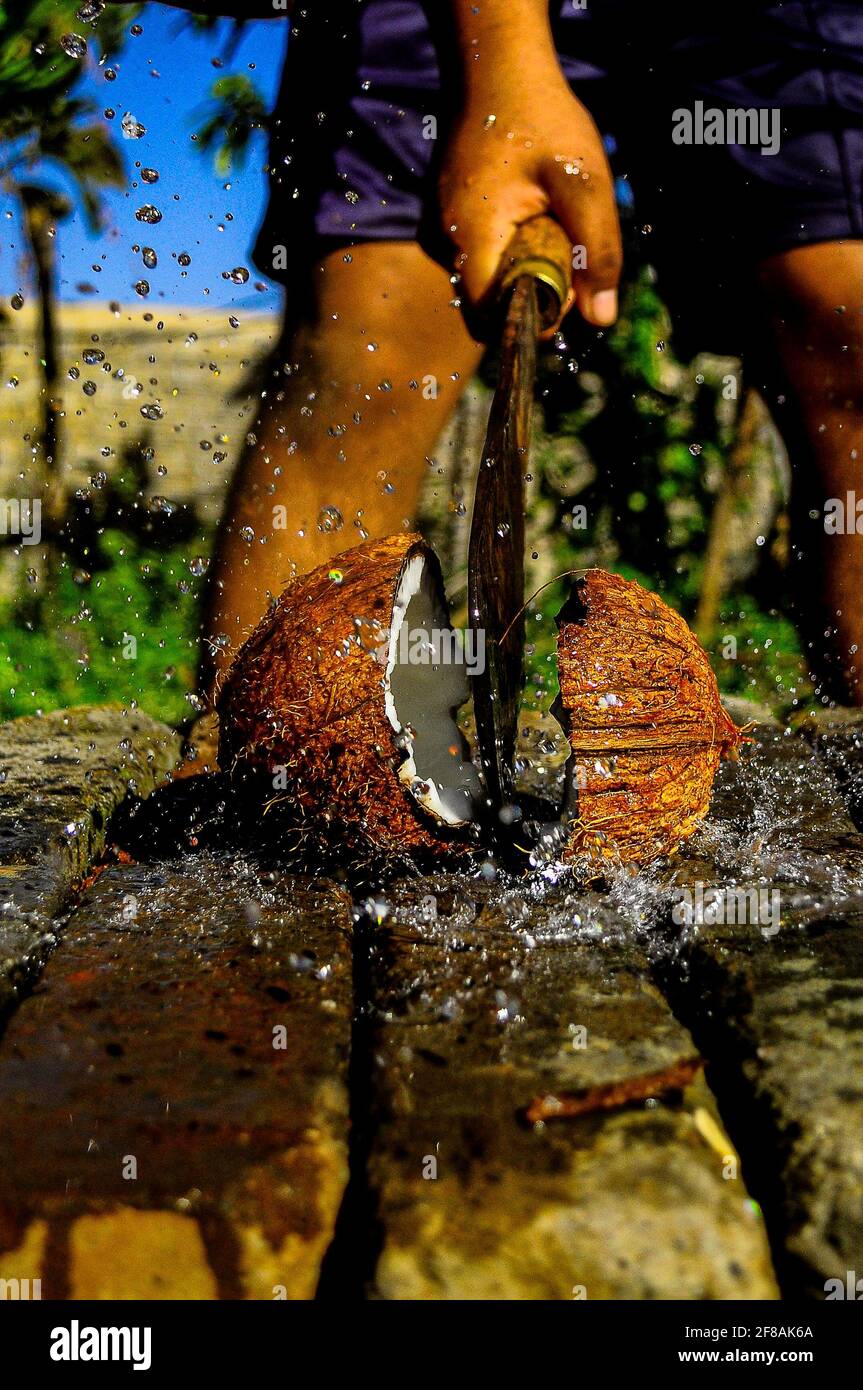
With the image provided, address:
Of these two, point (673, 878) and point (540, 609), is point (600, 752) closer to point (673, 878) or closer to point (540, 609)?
point (673, 878)

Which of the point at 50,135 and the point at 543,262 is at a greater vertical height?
the point at 50,135

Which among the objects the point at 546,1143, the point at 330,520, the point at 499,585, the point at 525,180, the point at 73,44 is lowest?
the point at 546,1143

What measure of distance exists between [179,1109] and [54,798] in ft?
4.83

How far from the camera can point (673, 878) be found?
2.20 metres

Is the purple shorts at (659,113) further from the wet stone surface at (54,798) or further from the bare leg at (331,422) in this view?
the wet stone surface at (54,798)

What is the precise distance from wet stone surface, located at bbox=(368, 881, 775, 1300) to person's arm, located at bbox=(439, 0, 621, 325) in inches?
78.4

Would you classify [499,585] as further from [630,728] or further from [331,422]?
[331,422]

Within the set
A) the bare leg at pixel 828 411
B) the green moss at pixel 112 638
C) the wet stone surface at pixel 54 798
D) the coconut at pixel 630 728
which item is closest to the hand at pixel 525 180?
the bare leg at pixel 828 411

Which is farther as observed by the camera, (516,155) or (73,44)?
(73,44)

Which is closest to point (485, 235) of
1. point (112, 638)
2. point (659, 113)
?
point (659, 113)

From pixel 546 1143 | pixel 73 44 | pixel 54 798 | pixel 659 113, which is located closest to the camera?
pixel 546 1143

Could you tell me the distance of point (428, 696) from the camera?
101 inches
